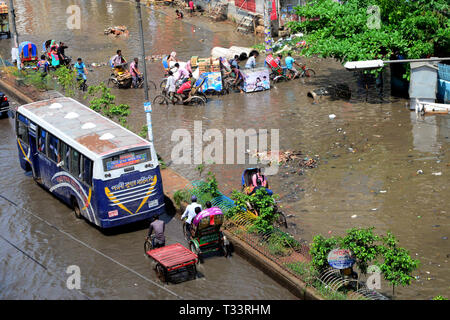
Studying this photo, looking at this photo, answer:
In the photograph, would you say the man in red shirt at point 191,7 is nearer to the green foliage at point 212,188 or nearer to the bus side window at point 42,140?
the bus side window at point 42,140

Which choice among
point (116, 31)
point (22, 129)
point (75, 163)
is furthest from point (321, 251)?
point (116, 31)

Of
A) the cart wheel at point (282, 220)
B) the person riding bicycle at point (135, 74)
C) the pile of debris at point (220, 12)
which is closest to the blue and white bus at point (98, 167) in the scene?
the cart wheel at point (282, 220)

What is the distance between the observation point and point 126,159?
15648 millimetres

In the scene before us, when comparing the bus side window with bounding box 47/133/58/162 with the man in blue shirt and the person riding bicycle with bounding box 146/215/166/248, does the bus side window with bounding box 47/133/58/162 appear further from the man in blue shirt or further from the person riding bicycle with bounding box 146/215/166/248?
the man in blue shirt

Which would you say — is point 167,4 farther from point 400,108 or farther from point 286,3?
point 400,108

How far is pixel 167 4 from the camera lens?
49562 mm

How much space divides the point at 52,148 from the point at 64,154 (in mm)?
886

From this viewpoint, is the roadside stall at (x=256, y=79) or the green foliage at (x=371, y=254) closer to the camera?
the green foliage at (x=371, y=254)

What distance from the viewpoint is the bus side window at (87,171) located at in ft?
51.6

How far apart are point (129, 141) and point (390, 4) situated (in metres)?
14.2

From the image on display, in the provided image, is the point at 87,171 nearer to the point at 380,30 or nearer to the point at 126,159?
the point at 126,159

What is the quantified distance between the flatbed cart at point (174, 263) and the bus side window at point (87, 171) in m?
2.94

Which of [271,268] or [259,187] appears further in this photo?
[259,187]
